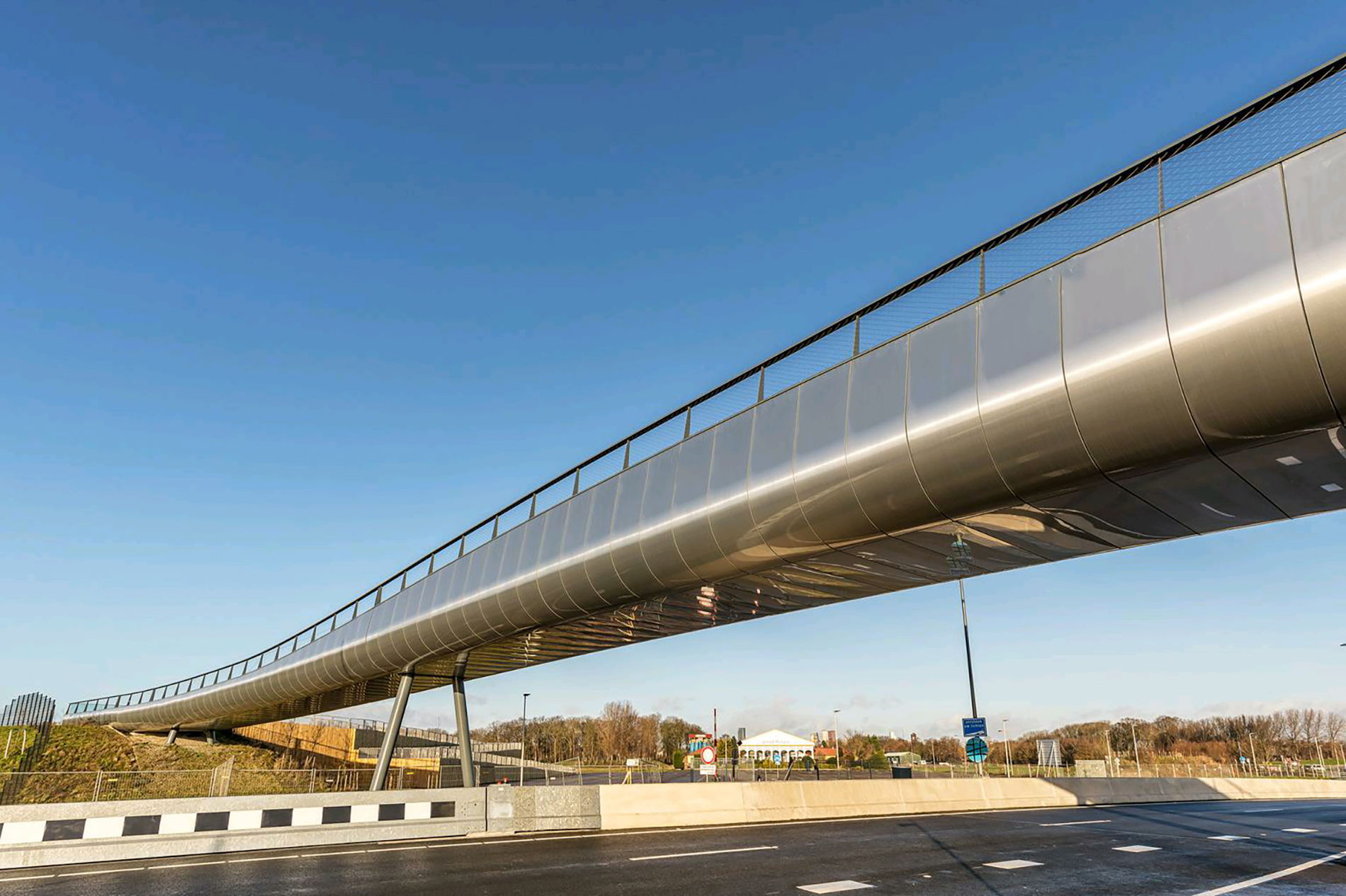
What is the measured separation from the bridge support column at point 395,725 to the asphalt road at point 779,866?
10.6m

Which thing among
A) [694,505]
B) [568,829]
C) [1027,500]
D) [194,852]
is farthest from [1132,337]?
[194,852]

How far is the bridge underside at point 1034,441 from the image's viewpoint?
7.57 meters

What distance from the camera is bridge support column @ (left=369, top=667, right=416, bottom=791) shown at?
1013 inches

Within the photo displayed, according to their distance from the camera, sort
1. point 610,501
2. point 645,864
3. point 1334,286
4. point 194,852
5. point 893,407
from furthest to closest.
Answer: point 610,501 → point 194,852 → point 645,864 → point 893,407 → point 1334,286

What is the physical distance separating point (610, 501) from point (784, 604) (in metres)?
4.73

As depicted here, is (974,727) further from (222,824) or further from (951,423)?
(222,824)

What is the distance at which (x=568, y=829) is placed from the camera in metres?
18.2

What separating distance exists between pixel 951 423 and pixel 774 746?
149 metres

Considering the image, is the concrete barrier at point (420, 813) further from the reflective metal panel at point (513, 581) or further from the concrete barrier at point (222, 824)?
the reflective metal panel at point (513, 581)

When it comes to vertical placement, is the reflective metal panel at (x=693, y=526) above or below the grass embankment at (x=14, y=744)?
above

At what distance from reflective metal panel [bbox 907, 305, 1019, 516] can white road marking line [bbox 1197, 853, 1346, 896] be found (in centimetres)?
549

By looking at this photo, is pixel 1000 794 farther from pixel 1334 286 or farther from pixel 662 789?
pixel 1334 286

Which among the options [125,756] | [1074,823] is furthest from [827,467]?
[125,756]

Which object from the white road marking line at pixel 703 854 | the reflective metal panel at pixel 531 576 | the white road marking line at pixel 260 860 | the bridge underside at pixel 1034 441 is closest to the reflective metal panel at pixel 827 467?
the bridge underside at pixel 1034 441
